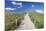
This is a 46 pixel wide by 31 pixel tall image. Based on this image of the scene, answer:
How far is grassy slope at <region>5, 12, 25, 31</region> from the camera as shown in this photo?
912 millimetres

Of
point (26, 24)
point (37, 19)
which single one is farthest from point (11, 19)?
point (37, 19)

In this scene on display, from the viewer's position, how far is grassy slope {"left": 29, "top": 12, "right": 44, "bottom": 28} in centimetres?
96

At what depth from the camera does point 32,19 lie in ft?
3.14

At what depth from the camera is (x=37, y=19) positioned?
97cm

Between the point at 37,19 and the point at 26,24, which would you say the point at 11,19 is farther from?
the point at 37,19

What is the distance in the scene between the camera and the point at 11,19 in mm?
924

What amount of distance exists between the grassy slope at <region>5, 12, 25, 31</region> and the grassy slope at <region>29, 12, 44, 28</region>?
122mm

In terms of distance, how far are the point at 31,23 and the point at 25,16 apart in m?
0.11

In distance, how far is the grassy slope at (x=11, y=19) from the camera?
0.91 m

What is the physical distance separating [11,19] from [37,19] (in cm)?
30

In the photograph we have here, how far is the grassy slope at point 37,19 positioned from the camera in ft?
3.15

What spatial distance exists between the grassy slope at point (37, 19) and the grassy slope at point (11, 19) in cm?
12
